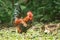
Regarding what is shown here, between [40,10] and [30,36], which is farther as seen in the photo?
[40,10]

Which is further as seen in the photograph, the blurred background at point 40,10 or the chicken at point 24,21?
the blurred background at point 40,10

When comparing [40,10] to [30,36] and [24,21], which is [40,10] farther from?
[24,21]

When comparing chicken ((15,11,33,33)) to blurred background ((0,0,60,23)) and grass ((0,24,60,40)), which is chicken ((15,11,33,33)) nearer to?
grass ((0,24,60,40))

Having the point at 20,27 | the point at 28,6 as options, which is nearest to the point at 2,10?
the point at 28,6

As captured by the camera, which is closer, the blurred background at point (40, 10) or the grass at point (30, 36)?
the grass at point (30, 36)

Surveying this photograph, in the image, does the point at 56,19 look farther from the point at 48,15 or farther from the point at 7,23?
the point at 7,23

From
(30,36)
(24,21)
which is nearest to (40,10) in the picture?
(30,36)

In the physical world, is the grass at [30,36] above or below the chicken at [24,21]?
below

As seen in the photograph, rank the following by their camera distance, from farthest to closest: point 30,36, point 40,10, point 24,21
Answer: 1. point 40,10
2. point 30,36
3. point 24,21

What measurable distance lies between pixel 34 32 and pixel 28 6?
396cm

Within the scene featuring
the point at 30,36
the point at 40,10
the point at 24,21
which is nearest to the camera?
the point at 24,21

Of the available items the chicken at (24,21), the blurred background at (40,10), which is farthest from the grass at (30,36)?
the blurred background at (40,10)

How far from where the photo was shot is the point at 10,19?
14.0 metres

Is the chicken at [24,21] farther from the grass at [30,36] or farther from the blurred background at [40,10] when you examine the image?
the blurred background at [40,10]
